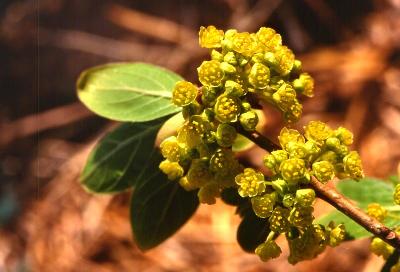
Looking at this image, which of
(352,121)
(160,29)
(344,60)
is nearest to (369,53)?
(344,60)

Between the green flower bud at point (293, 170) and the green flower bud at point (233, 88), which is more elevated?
the green flower bud at point (233, 88)

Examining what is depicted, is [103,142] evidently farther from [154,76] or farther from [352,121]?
[352,121]

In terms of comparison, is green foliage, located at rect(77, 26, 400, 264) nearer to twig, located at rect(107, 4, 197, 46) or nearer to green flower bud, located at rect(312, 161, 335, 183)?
green flower bud, located at rect(312, 161, 335, 183)

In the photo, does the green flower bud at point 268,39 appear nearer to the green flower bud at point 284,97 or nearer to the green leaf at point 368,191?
the green flower bud at point 284,97

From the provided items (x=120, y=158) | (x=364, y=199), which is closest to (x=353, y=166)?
(x=364, y=199)

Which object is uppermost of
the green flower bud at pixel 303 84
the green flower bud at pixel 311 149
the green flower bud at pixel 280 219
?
the green flower bud at pixel 303 84

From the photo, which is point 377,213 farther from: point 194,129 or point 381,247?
point 194,129

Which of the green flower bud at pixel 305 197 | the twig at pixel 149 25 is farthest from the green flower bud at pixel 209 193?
the twig at pixel 149 25
